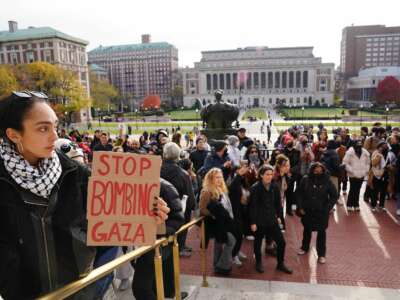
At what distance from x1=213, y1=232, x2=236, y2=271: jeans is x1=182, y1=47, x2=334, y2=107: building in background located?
119 meters

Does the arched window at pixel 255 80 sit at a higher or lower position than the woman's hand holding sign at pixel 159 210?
higher

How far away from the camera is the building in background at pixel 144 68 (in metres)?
145

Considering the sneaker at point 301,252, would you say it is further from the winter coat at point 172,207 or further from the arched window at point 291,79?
the arched window at point 291,79

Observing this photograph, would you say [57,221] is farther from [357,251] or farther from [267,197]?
[357,251]

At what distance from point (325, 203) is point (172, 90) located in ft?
456

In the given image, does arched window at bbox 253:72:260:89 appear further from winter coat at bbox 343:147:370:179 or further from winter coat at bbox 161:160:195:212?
winter coat at bbox 161:160:195:212

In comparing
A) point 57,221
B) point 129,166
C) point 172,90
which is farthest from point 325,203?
point 172,90

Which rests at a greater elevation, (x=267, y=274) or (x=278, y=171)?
(x=278, y=171)

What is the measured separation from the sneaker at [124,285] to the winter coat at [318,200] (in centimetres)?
346

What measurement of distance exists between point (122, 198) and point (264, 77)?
134559 mm

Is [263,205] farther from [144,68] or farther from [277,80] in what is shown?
[144,68]

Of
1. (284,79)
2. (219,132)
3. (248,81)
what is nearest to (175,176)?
(219,132)

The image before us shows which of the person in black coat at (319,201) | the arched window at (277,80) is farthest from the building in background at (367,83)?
the person in black coat at (319,201)

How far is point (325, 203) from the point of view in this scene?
6.31 meters
